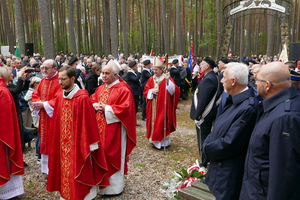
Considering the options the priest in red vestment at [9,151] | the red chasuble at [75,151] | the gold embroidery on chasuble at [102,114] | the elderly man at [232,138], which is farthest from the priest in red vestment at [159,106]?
the elderly man at [232,138]

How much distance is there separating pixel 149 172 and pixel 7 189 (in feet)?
8.41

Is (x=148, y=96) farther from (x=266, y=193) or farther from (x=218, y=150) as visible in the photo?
(x=266, y=193)

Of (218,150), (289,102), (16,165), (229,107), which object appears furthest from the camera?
(16,165)

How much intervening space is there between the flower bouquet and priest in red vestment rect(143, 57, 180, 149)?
6.14 feet

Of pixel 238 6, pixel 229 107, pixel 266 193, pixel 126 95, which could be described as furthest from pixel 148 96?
pixel 238 6

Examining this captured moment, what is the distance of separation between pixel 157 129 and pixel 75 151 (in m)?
3.29

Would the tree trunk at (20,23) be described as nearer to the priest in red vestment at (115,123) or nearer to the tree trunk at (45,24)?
the tree trunk at (45,24)

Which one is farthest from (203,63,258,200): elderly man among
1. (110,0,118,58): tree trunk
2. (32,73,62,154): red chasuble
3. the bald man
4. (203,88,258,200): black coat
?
(110,0,118,58): tree trunk

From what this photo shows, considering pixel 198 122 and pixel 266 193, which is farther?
pixel 198 122

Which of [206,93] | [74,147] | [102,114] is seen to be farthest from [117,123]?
[206,93]

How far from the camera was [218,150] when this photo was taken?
2660 millimetres

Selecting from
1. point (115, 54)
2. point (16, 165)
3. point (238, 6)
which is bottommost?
point (16, 165)

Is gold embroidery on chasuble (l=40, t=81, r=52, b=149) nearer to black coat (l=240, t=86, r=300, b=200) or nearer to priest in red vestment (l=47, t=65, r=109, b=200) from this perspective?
priest in red vestment (l=47, t=65, r=109, b=200)

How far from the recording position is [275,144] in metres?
2.01
